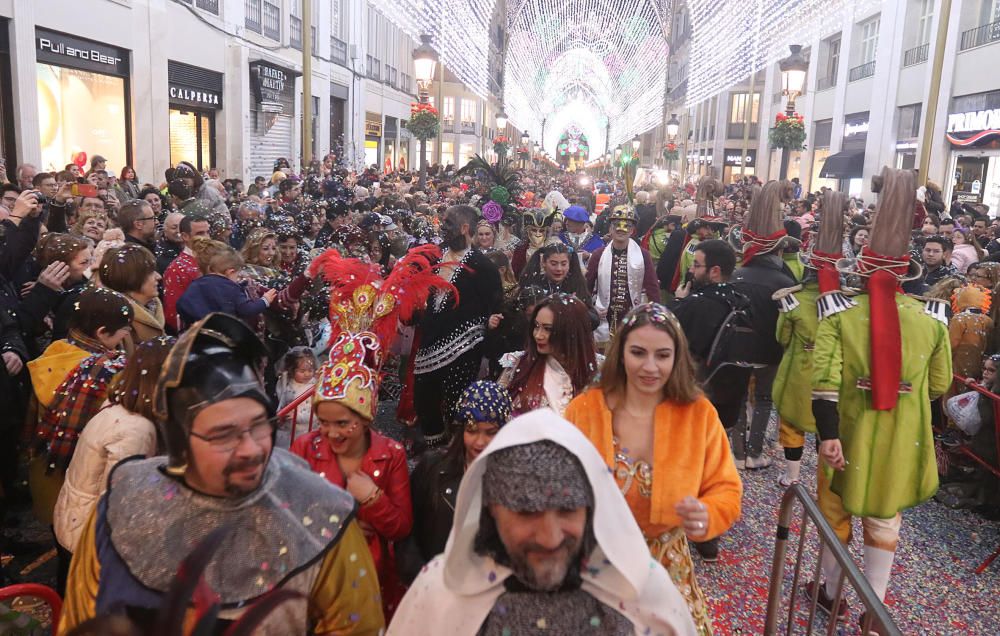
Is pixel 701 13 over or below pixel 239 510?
over

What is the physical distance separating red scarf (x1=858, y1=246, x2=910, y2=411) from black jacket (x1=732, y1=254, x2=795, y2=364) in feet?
6.19

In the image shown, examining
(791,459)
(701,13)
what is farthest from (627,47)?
(791,459)

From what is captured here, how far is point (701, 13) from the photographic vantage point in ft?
77.1

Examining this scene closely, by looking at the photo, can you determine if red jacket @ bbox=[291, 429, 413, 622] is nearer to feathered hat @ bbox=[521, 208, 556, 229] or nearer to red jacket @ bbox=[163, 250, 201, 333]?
red jacket @ bbox=[163, 250, 201, 333]

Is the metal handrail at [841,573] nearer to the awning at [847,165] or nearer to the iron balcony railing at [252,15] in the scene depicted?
the iron balcony railing at [252,15]

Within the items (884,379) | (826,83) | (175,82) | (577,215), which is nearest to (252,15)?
(175,82)

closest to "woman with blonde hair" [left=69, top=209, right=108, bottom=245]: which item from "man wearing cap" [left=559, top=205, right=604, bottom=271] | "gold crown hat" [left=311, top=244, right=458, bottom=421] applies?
"gold crown hat" [left=311, top=244, right=458, bottom=421]

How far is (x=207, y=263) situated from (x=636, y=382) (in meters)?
3.51

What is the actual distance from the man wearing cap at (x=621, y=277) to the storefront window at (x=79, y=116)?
9913 mm

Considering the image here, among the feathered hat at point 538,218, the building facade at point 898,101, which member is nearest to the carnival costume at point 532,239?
the feathered hat at point 538,218

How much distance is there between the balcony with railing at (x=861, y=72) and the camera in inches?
1069

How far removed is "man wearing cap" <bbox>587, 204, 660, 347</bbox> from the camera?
6.98 m

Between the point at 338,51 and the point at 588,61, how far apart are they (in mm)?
65931

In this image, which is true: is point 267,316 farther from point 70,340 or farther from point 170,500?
point 170,500
